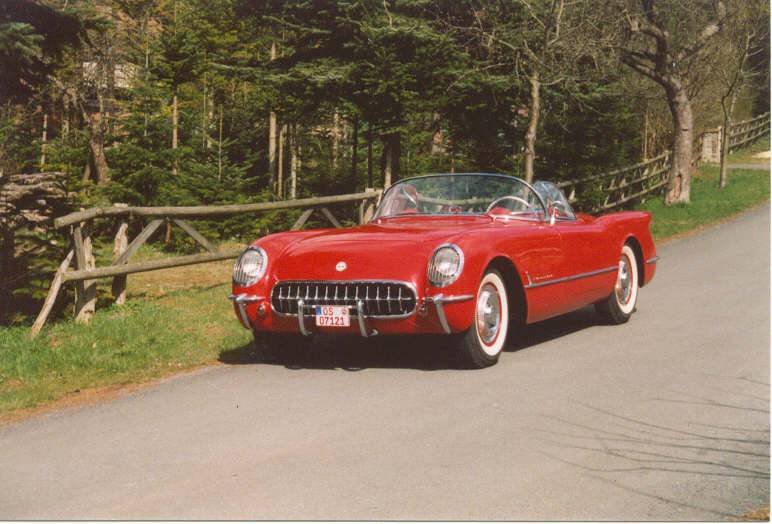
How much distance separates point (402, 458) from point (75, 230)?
19.5ft

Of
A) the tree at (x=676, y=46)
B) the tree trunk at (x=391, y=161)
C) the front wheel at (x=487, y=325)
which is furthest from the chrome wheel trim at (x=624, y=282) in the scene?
the tree at (x=676, y=46)

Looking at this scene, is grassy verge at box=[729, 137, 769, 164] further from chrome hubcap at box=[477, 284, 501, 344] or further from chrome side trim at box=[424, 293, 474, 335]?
chrome side trim at box=[424, 293, 474, 335]

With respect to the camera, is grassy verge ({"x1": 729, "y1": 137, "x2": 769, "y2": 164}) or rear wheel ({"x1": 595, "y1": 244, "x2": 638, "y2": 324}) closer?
rear wheel ({"x1": 595, "y1": 244, "x2": 638, "y2": 324})

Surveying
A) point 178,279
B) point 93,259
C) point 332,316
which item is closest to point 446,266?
point 332,316

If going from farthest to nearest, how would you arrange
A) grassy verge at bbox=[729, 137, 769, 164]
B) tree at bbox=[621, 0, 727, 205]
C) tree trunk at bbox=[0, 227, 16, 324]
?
1. grassy verge at bbox=[729, 137, 769, 164]
2. tree at bbox=[621, 0, 727, 205]
3. tree trunk at bbox=[0, 227, 16, 324]

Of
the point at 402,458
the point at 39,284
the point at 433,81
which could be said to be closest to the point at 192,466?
the point at 402,458

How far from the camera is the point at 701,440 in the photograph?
5441 mm

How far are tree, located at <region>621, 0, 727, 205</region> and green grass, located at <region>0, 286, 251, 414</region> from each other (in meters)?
16.4

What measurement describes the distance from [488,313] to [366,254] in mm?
1049

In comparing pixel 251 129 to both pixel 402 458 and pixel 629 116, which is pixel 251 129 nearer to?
pixel 629 116

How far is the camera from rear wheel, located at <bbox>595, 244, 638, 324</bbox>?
9.67 meters

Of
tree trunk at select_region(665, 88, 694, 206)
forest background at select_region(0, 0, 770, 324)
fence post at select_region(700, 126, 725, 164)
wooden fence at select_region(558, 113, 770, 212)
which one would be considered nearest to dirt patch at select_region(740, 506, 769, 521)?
forest background at select_region(0, 0, 770, 324)

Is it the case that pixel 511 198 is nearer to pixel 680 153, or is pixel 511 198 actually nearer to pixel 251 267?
pixel 251 267

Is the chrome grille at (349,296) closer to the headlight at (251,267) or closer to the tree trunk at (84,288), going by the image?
the headlight at (251,267)
